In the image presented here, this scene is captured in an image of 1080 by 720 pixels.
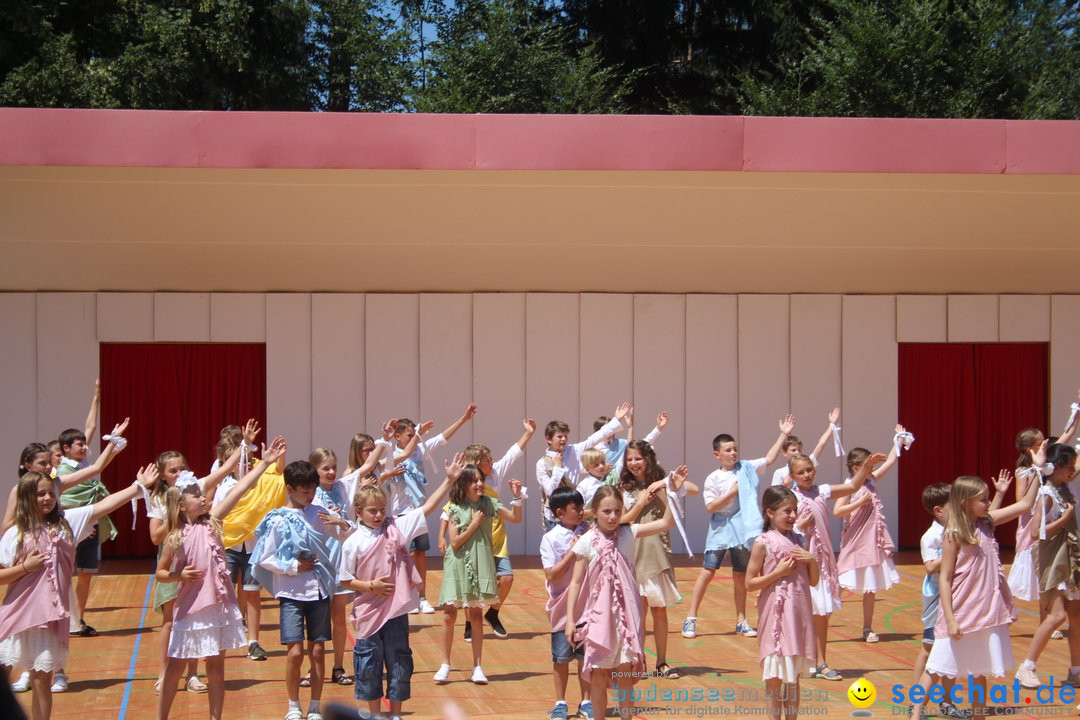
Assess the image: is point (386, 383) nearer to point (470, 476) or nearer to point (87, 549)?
point (87, 549)

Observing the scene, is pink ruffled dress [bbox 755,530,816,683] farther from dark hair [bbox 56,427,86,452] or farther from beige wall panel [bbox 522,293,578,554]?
beige wall panel [bbox 522,293,578,554]

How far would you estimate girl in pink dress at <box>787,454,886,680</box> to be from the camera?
7660mm

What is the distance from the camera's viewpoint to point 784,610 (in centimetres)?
595

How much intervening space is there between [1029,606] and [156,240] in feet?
29.1

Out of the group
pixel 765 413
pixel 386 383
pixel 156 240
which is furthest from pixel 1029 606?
pixel 156 240

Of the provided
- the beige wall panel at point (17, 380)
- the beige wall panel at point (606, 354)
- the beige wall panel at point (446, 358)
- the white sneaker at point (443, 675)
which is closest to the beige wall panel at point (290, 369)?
the beige wall panel at point (446, 358)

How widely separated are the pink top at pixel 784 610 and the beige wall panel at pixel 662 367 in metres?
7.33

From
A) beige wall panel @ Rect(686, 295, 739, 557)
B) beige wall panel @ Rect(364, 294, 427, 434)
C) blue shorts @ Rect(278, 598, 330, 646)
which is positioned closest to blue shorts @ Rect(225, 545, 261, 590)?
blue shorts @ Rect(278, 598, 330, 646)

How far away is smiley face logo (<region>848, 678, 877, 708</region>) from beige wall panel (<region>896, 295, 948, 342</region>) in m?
7.20

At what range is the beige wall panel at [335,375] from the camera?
1319 centimetres

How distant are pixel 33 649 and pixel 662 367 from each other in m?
8.46

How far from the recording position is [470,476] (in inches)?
301

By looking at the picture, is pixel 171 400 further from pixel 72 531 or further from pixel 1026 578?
pixel 1026 578

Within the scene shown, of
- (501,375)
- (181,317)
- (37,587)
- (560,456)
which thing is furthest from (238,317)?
(37,587)
